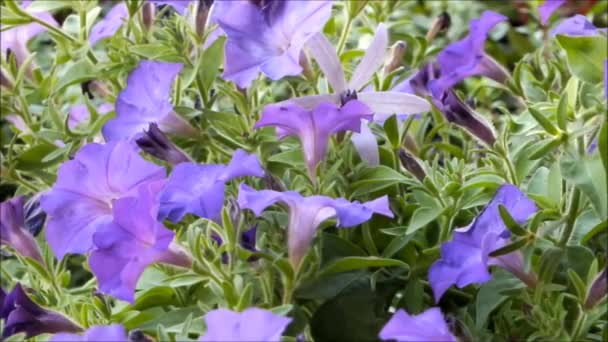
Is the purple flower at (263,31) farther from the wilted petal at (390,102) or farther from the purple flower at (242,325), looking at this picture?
the purple flower at (242,325)

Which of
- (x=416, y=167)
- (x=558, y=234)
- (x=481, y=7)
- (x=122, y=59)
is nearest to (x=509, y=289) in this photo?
(x=558, y=234)

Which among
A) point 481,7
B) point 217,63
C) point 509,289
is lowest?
point 481,7

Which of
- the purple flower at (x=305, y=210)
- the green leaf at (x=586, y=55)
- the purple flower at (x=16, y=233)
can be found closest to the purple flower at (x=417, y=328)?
the purple flower at (x=305, y=210)

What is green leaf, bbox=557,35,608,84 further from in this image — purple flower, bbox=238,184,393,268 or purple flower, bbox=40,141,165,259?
purple flower, bbox=40,141,165,259

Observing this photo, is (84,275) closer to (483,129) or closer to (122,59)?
(122,59)

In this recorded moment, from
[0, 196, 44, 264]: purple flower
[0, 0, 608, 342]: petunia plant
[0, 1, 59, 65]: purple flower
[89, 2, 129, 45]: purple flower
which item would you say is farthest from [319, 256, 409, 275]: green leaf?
[0, 1, 59, 65]: purple flower

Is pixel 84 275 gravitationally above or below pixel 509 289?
below

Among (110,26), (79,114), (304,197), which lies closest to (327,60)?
(304,197)
